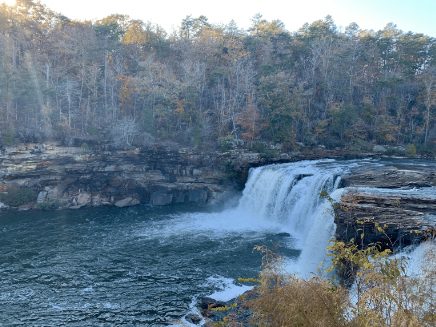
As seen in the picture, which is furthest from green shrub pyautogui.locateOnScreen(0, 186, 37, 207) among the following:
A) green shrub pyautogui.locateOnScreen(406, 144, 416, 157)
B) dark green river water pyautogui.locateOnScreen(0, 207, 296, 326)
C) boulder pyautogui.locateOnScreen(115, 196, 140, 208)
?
green shrub pyautogui.locateOnScreen(406, 144, 416, 157)

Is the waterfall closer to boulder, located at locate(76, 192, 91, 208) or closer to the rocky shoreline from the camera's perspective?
the rocky shoreline

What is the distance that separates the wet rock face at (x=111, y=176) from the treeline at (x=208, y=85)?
1340 millimetres

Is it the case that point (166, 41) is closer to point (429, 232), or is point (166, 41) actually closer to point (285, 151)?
point (285, 151)

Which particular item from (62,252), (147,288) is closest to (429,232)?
(147,288)

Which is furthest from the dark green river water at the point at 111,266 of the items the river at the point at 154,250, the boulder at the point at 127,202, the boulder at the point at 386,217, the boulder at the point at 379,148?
the boulder at the point at 379,148

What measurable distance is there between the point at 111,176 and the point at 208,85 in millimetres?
13442

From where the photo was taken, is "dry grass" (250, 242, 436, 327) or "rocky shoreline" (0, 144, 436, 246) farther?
"rocky shoreline" (0, 144, 436, 246)

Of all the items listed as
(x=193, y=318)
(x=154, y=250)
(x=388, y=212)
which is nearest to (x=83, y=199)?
(x=154, y=250)

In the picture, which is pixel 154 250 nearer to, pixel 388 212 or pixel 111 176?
pixel 111 176

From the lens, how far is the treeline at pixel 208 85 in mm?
30938

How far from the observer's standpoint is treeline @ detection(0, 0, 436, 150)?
3094 centimetres

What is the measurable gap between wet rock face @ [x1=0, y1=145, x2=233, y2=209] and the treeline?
134 centimetres

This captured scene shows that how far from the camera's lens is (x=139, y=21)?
41500 mm

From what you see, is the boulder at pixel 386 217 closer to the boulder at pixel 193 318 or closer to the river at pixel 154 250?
the river at pixel 154 250
